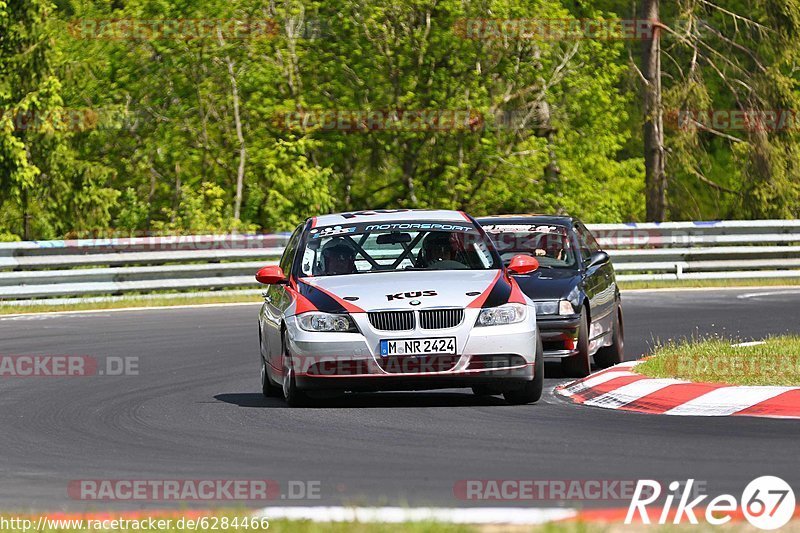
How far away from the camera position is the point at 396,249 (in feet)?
45.7

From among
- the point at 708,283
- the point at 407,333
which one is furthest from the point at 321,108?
the point at 407,333

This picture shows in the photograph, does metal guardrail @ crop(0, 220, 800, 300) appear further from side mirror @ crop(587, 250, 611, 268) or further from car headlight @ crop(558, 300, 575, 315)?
car headlight @ crop(558, 300, 575, 315)

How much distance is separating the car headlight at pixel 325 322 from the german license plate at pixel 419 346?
0.97ft

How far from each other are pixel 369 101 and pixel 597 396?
78.3ft

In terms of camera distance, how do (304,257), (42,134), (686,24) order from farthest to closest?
(686,24)
(42,134)
(304,257)

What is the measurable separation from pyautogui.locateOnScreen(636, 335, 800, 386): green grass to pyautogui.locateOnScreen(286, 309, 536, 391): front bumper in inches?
61.4

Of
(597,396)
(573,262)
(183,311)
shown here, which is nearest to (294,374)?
(597,396)

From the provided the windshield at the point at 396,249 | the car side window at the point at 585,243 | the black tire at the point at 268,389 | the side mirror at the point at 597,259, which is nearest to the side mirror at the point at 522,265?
the windshield at the point at 396,249

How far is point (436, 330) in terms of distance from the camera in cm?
1223

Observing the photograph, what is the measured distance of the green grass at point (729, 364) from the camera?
12734 mm

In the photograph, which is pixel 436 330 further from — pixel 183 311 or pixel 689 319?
pixel 183 311

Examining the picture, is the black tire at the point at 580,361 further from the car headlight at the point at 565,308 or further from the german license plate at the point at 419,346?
the german license plate at the point at 419,346

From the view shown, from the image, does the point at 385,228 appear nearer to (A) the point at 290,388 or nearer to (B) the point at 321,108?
(A) the point at 290,388

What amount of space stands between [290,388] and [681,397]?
2.91 meters
